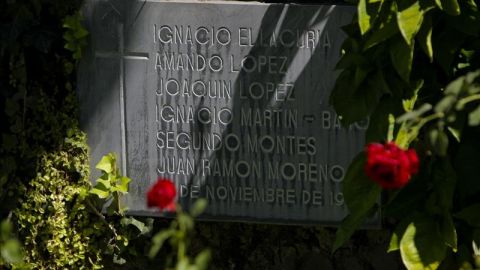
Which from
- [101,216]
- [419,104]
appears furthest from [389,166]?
[101,216]

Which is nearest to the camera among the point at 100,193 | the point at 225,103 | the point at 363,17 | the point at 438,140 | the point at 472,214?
the point at 438,140

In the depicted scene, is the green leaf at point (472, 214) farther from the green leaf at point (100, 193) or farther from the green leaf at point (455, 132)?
the green leaf at point (100, 193)

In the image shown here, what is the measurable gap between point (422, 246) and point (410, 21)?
715 millimetres

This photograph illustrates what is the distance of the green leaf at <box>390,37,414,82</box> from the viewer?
3.18m

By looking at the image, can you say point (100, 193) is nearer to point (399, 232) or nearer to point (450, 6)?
point (399, 232)

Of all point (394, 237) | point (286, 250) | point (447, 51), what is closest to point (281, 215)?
point (286, 250)

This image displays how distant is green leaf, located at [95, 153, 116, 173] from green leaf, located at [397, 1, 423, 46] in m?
1.43

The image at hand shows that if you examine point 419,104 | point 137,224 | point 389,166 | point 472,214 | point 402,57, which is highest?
point 402,57

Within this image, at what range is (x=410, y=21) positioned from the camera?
10.3ft

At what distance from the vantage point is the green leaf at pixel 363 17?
3240mm

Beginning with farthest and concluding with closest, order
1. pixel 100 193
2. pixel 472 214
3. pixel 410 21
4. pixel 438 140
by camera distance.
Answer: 1. pixel 100 193
2. pixel 472 214
3. pixel 410 21
4. pixel 438 140

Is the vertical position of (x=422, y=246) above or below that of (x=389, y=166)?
below

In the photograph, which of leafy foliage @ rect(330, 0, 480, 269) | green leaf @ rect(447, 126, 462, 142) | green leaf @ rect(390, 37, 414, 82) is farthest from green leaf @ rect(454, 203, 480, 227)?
green leaf @ rect(390, 37, 414, 82)

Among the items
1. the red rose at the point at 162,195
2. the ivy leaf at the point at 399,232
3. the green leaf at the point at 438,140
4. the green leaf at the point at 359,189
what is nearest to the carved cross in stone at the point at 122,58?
the green leaf at the point at 359,189
